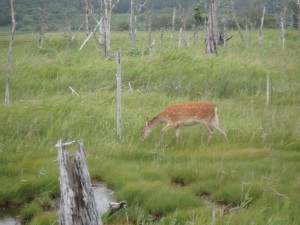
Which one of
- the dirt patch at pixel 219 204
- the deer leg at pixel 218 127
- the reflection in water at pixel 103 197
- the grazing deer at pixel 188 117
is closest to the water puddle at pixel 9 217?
the reflection in water at pixel 103 197

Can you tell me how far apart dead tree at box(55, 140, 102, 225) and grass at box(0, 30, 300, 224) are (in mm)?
1370

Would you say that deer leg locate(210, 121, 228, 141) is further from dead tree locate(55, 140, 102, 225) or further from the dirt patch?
dead tree locate(55, 140, 102, 225)

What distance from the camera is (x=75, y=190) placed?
439cm

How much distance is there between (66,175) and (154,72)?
11.3 metres

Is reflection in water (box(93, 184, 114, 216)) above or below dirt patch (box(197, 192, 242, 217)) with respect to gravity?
below

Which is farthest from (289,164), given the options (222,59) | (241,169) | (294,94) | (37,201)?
(222,59)

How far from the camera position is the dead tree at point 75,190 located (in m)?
4.33

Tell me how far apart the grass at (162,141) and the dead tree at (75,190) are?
4.49 ft

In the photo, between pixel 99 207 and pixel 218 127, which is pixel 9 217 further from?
pixel 218 127

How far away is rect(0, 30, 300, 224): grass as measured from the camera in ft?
21.7

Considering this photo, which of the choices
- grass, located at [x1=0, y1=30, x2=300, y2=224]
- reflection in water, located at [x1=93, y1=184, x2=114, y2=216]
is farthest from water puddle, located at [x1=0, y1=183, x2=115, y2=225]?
grass, located at [x1=0, y1=30, x2=300, y2=224]

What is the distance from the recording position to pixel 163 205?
6.57 metres

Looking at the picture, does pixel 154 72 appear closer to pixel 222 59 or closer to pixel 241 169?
pixel 222 59

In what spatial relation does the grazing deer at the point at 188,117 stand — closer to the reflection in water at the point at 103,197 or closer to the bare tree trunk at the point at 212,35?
the reflection in water at the point at 103,197
